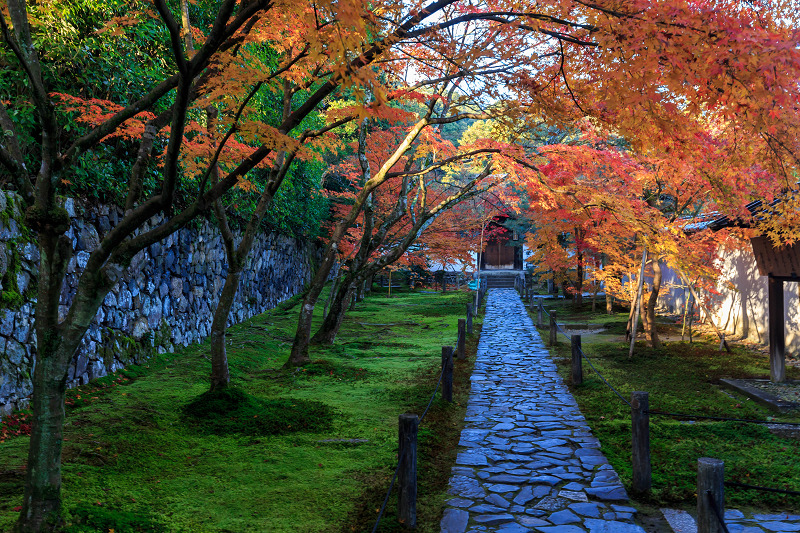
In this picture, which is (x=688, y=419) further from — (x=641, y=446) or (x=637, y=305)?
(x=637, y=305)

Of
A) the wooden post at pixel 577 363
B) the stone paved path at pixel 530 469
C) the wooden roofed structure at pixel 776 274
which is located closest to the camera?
the stone paved path at pixel 530 469

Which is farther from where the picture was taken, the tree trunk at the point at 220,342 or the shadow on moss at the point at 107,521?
Result: the tree trunk at the point at 220,342

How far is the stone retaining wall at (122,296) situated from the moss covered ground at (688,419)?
7165mm

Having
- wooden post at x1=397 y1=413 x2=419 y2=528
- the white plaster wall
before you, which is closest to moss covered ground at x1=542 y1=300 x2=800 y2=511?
the white plaster wall

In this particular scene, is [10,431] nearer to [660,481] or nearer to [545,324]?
[660,481]

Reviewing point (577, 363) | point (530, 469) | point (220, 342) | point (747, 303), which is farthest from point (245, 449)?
point (747, 303)

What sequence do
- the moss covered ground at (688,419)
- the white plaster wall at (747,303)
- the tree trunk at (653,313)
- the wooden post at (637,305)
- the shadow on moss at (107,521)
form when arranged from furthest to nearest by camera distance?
the tree trunk at (653,313), the white plaster wall at (747,303), the wooden post at (637,305), the moss covered ground at (688,419), the shadow on moss at (107,521)

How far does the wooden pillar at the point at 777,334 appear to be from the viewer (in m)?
9.73

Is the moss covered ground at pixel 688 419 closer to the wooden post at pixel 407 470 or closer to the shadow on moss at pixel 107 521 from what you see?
the wooden post at pixel 407 470

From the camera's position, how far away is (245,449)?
20.3 ft

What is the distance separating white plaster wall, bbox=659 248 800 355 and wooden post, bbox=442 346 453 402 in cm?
867

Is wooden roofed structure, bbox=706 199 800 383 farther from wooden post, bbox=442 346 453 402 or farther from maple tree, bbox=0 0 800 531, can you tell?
wooden post, bbox=442 346 453 402

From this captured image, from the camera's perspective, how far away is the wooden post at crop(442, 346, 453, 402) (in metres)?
8.25

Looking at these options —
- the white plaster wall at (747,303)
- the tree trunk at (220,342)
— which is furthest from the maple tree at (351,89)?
the white plaster wall at (747,303)
